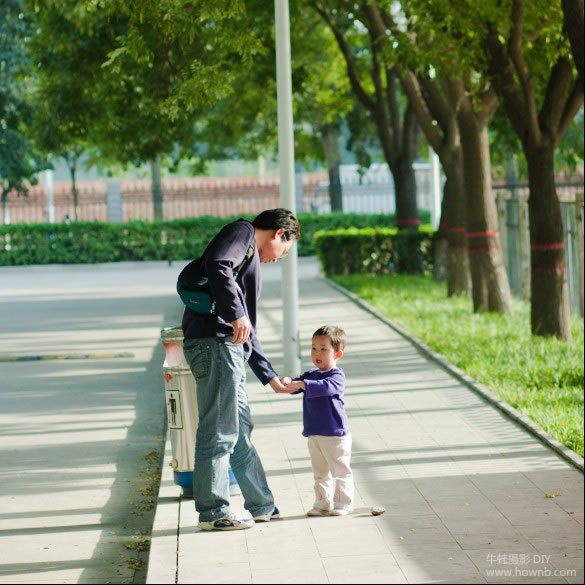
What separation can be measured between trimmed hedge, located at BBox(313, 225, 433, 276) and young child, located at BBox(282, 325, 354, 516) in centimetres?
2124

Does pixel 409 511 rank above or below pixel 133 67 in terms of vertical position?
below

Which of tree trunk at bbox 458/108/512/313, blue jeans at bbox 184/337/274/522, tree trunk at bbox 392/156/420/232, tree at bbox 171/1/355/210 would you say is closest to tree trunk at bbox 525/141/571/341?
tree trunk at bbox 458/108/512/313

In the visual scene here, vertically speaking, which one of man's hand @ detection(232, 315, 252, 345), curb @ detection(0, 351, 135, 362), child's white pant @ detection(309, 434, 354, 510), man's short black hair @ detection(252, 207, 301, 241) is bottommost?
curb @ detection(0, 351, 135, 362)

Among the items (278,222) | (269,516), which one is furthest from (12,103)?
(269,516)

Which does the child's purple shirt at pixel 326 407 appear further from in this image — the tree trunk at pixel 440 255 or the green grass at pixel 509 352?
the tree trunk at pixel 440 255

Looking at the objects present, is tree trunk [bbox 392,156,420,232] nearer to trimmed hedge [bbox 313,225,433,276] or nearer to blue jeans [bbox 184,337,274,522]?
trimmed hedge [bbox 313,225,433,276]

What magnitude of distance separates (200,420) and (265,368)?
460 mm

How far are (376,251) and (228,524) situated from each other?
2210 cm

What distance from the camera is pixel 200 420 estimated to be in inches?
259

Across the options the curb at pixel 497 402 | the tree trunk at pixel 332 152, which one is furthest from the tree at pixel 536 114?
the tree trunk at pixel 332 152

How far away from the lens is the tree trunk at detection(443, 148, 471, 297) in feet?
71.3

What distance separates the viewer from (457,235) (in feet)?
72.3

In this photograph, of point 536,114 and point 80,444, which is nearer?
point 80,444

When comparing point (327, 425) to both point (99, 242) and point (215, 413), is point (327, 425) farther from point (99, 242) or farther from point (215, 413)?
point (99, 242)
